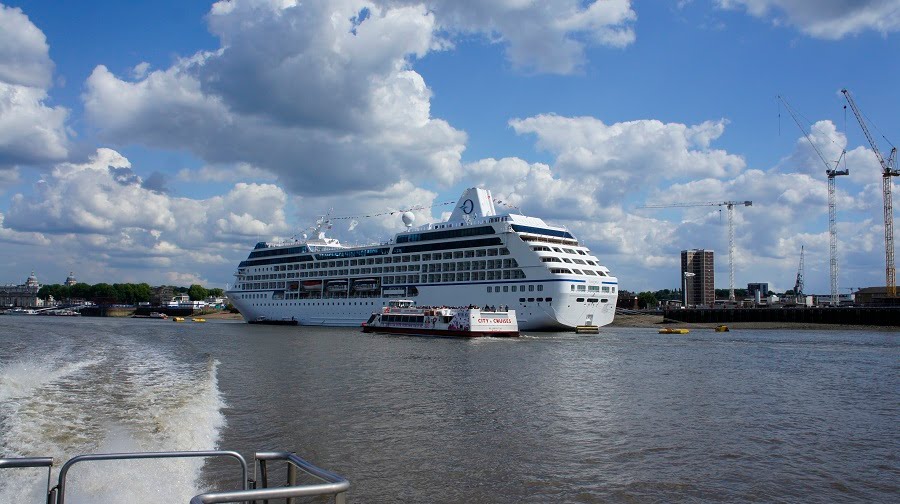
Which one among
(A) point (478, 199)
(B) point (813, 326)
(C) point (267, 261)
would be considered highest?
(A) point (478, 199)

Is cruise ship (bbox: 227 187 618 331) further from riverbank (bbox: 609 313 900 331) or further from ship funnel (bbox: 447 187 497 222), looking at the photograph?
riverbank (bbox: 609 313 900 331)

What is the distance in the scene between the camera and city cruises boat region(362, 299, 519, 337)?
230 ft

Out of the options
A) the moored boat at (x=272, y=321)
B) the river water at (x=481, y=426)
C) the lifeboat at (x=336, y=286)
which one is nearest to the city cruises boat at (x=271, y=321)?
the moored boat at (x=272, y=321)

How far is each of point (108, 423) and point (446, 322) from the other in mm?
54058

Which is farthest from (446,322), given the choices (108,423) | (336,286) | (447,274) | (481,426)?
(108,423)

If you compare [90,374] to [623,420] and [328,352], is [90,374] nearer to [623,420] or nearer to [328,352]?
[328,352]

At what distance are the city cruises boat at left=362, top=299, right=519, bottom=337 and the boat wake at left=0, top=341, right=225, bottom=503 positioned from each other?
116 ft

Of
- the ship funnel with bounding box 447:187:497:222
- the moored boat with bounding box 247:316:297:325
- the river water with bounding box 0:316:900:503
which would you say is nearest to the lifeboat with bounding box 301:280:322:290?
the moored boat with bounding box 247:316:297:325

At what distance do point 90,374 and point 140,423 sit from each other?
1593cm

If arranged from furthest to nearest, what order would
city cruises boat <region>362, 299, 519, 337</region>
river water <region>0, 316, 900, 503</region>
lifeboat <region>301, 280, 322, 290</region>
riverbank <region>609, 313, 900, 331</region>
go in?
lifeboat <region>301, 280, 322, 290</region>
riverbank <region>609, 313, 900, 331</region>
city cruises boat <region>362, 299, 519, 337</region>
river water <region>0, 316, 900, 503</region>

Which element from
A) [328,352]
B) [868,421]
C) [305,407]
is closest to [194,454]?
[305,407]

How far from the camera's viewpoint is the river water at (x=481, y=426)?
1427 centimetres

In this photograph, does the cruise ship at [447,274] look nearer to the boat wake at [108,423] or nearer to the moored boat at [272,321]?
the moored boat at [272,321]

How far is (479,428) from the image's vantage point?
67.8 ft
